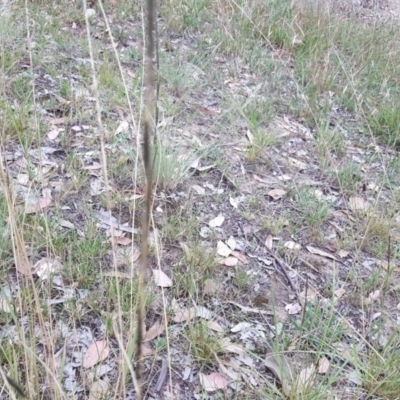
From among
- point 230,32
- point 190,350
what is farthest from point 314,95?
point 190,350

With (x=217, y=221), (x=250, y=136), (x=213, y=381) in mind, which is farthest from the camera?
(x=250, y=136)

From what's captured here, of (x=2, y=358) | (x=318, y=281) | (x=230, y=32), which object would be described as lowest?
(x=318, y=281)

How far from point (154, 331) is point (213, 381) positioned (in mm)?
254

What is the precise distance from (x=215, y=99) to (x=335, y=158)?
32.8 inches

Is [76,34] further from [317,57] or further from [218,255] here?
[218,255]

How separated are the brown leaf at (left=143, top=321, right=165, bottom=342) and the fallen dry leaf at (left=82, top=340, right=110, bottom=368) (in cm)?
14

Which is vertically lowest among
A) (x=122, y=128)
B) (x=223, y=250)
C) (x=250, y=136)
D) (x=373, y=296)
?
(x=373, y=296)

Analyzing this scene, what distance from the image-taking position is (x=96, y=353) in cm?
154

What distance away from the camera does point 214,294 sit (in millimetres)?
1807

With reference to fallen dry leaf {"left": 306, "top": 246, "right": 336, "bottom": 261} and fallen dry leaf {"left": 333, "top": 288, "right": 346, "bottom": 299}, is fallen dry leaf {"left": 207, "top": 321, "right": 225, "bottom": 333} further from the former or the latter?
fallen dry leaf {"left": 306, "top": 246, "right": 336, "bottom": 261}

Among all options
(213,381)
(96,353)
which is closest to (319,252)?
(213,381)

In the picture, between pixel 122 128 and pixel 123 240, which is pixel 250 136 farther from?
pixel 123 240

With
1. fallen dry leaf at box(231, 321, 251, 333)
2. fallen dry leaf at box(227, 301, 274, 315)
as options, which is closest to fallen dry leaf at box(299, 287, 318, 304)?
fallen dry leaf at box(227, 301, 274, 315)

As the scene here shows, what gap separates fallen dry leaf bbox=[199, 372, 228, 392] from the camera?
1519mm
